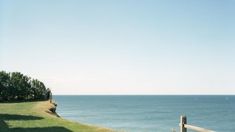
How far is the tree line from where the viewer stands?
8675cm

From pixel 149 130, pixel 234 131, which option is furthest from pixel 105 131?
pixel 234 131

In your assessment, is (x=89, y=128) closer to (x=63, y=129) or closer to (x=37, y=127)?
(x=63, y=129)

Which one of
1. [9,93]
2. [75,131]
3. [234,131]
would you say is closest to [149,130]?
[234,131]

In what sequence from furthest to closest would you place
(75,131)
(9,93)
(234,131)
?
(9,93)
(234,131)
(75,131)

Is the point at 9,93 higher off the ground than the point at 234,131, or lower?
higher

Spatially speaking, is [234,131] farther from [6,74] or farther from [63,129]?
[63,129]

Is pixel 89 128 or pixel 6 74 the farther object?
pixel 6 74

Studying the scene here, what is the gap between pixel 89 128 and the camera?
89.5ft

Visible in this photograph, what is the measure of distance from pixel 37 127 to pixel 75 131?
11.3 feet

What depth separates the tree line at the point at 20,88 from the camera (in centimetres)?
8675

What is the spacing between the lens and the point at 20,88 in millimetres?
89562

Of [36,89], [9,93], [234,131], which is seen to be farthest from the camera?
[36,89]

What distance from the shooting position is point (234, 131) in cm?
7725

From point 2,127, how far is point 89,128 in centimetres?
599
